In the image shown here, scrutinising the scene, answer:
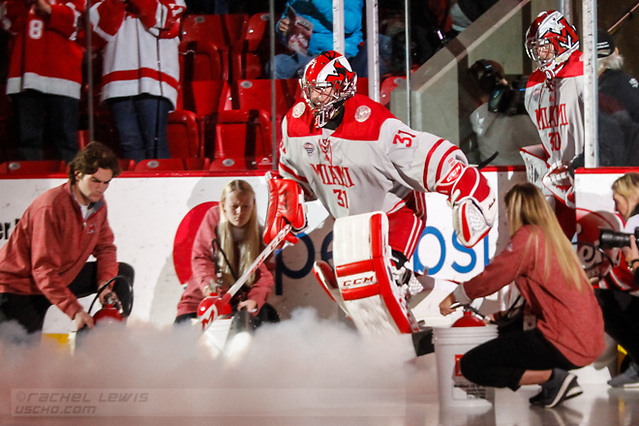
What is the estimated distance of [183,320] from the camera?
3695 mm

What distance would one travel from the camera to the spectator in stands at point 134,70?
383 centimetres

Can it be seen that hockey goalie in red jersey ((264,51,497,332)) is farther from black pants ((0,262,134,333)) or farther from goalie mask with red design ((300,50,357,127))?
black pants ((0,262,134,333))

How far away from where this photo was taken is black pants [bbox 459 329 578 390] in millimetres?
2963

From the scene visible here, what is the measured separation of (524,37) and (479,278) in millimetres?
1482

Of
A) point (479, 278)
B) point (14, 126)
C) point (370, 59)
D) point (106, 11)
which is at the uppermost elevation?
point (106, 11)

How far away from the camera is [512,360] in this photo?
9.75 ft

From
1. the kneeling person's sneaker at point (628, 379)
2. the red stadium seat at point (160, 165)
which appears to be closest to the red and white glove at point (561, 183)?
the kneeling person's sneaker at point (628, 379)

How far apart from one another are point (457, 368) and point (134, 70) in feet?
7.03

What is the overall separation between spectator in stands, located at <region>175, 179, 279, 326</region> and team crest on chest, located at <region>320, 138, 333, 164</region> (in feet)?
1.84

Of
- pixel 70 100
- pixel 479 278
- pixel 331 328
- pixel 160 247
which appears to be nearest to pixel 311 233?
pixel 331 328

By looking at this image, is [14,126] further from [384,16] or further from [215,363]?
[384,16]

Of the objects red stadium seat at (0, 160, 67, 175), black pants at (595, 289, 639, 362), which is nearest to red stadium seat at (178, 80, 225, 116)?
red stadium seat at (0, 160, 67, 175)

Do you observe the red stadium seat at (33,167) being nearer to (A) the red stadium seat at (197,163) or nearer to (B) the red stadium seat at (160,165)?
(B) the red stadium seat at (160,165)

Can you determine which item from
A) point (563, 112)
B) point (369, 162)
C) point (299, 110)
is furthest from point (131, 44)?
point (563, 112)
